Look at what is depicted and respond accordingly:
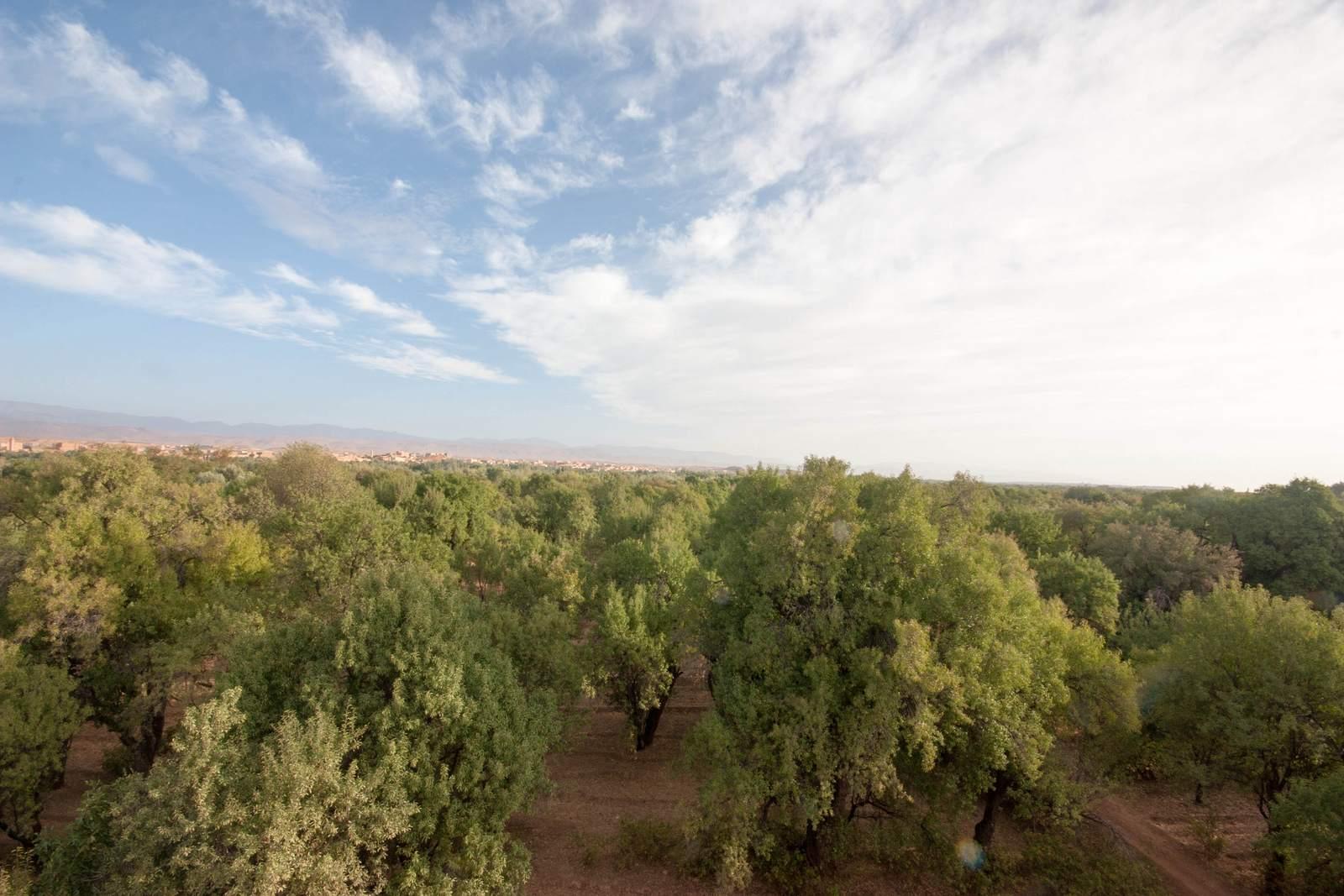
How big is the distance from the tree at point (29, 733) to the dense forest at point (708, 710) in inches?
3.9

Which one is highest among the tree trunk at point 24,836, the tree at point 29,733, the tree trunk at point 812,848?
the tree at point 29,733

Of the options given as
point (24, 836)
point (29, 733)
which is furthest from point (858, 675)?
point (24, 836)

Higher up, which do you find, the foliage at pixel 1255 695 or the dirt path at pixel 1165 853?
the foliage at pixel 1255 695

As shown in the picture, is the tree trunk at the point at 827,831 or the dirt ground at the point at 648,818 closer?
the tree trunk at the point at 827,831

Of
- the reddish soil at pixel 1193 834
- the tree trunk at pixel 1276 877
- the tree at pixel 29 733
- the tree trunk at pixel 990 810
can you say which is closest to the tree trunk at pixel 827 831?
the tree trunk at pixel 990 810

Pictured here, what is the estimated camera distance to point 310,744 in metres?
11.3

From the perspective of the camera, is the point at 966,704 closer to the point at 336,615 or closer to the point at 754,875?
the point at 754,875

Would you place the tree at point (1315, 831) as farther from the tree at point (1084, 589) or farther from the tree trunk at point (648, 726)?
the tree trunk at point (648, 726)

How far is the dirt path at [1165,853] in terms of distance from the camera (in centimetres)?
1605

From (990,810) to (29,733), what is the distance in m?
26.9

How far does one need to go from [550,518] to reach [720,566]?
39.5m

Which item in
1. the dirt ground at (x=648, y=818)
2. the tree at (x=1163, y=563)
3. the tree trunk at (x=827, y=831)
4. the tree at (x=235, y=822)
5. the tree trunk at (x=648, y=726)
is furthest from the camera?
the tree at (x=1163, y=563)

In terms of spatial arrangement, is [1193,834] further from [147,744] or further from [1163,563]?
[147,744]

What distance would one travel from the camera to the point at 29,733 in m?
14.7
